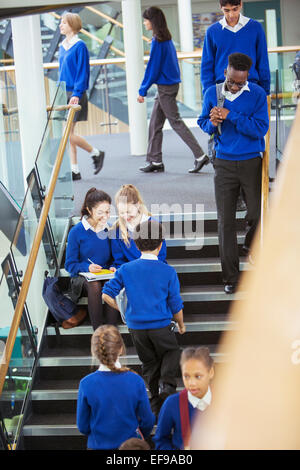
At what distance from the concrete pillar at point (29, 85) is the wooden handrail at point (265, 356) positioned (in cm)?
207

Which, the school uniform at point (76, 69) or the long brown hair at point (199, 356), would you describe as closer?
the long brown hair at point (199, 356)

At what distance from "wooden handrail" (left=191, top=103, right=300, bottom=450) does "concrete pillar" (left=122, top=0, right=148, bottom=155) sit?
326 centimetres

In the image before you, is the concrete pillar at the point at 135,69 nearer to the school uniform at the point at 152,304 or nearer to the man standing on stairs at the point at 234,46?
the man standing on stairs at the point at 234,46

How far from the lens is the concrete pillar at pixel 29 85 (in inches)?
266

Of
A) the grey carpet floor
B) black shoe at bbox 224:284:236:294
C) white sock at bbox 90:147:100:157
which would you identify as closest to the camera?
black shoe at bbox 224:284:236:294

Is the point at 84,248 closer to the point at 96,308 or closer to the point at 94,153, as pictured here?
the point at 96,308

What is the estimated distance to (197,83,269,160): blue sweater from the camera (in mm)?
5539

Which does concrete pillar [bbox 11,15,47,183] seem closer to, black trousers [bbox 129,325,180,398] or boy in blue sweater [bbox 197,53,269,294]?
boy in blue sweater [bbox 197,53,269,294]

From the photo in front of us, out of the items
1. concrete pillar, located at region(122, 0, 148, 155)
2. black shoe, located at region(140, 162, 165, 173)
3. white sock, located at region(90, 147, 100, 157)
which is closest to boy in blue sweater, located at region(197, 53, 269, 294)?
white sock, located at region(90, 147, 100, 157)

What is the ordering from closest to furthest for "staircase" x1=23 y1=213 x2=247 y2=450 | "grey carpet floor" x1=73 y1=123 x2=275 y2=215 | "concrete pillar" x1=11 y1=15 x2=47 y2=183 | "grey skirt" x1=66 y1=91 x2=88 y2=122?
"staircase" x1=23 y1=213 x2=247 y2=450 → "concrete pillar" x1=11 y1=15 x2=47 y2=183 → "grey carpet floor" x1=73 y1=123 x2=275 y2=215 → "grey skirt" x1=66 y1=91 x2=88 y2=122

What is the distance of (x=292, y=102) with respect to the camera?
793cm

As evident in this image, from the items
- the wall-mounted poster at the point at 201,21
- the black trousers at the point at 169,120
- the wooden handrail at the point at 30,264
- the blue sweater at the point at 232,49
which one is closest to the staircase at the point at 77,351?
the wooden handrail at the point at 30,264

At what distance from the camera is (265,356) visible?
220 inches
